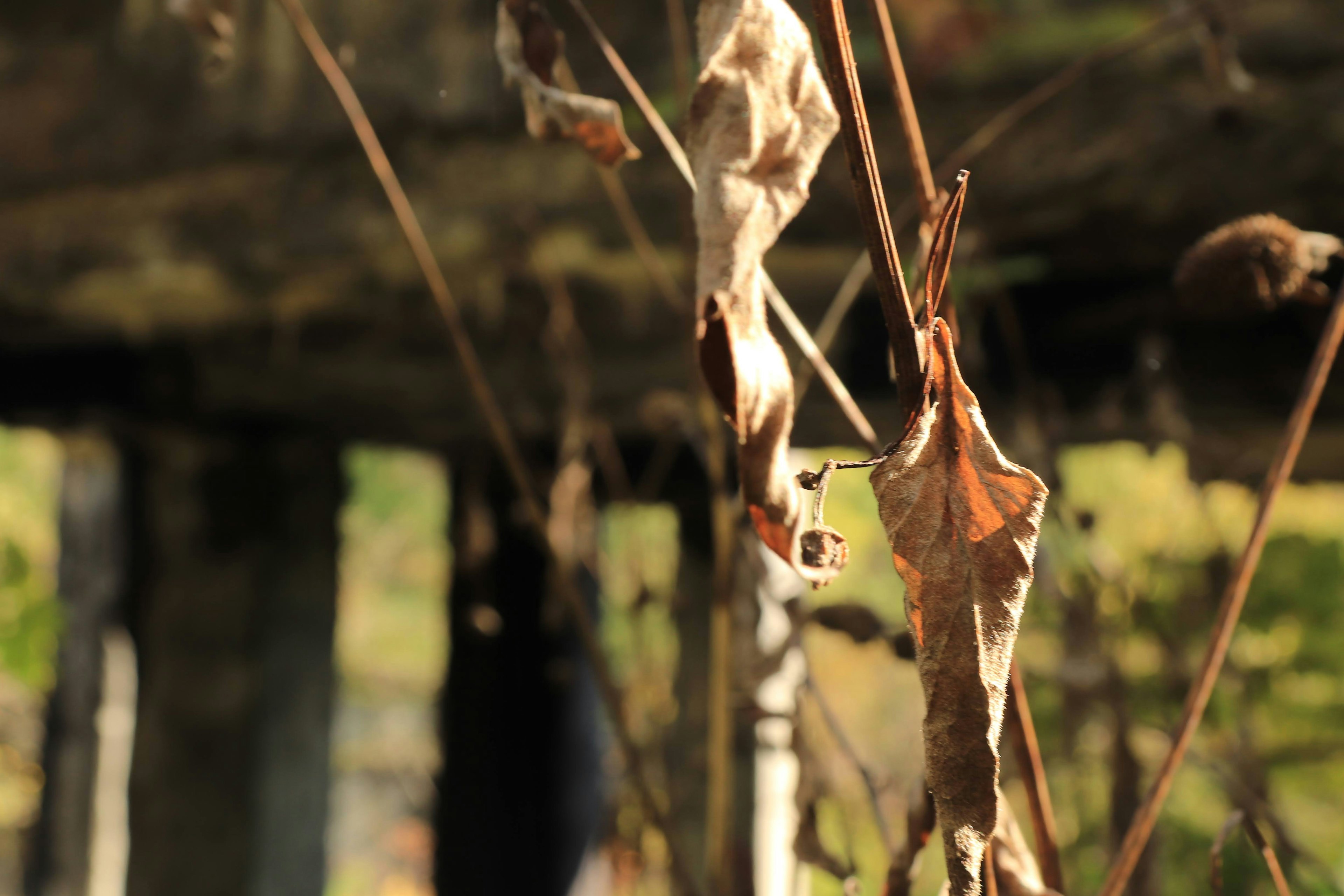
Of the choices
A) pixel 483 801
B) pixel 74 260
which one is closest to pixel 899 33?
pixel 74 260

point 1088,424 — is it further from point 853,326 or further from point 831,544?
point 831,544

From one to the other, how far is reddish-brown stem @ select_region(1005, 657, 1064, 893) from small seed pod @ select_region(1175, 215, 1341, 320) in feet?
0.64

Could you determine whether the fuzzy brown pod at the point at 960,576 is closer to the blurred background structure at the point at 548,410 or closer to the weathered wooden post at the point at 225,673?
the blurred background structure at the point at 548,410

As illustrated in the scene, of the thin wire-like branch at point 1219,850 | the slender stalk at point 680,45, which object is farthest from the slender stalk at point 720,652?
the thin wire-like branch at point 1219,850

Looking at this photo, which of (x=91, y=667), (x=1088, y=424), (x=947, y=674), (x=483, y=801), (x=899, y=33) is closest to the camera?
(x=947, y=674)

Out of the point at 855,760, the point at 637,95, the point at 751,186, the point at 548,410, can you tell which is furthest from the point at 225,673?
the point at 751,186

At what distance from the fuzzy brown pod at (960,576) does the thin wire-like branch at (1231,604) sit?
20cm

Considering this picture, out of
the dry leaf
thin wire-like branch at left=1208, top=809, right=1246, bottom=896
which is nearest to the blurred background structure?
thin wire-like branch at left=1208, top=809, right=1246, bottom=896

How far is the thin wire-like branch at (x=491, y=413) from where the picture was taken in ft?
1.94

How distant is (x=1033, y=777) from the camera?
437 mm

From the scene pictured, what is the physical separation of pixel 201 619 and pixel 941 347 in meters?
2.00

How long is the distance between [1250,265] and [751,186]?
0.29 metres

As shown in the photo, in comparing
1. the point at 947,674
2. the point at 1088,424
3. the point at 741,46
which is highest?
the point at 1088,424

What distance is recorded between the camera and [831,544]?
34 cm
